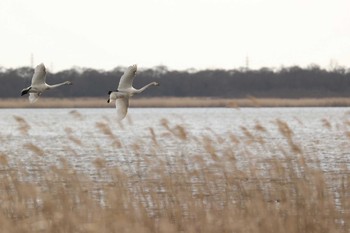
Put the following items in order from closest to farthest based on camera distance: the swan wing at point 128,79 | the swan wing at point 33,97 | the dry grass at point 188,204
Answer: the dry grass at point 188,204
the swan wing at point 128,79
the swan wing at point 33,97

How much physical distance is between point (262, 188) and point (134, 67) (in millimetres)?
2252

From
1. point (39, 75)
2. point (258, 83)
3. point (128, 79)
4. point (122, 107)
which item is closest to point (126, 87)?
point (128, 79)

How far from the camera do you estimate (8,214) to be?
30.6ft

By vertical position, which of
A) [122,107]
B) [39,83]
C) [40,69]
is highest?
[40,69]

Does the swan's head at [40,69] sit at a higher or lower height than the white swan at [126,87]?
higher

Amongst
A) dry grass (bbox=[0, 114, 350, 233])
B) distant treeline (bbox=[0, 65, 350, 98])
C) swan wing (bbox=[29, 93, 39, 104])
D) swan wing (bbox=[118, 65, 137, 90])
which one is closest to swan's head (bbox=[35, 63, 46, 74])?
swan wing (bbox=[29, 93, 39, 104])

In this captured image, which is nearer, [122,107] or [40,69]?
[40,69]

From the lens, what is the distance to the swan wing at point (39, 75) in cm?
924

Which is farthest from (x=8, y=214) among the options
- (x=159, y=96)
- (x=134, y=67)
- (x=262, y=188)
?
(x=159, y=96)

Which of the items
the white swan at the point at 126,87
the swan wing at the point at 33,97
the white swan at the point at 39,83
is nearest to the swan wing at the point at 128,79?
the white swan at the point at 126,87

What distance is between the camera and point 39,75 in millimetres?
9297

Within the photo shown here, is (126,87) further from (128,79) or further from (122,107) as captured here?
(122,107)

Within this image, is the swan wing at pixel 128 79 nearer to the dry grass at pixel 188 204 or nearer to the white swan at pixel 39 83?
the white swan at pixel 39 83

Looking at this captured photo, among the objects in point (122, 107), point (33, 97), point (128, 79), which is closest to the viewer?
point (128, 79)
